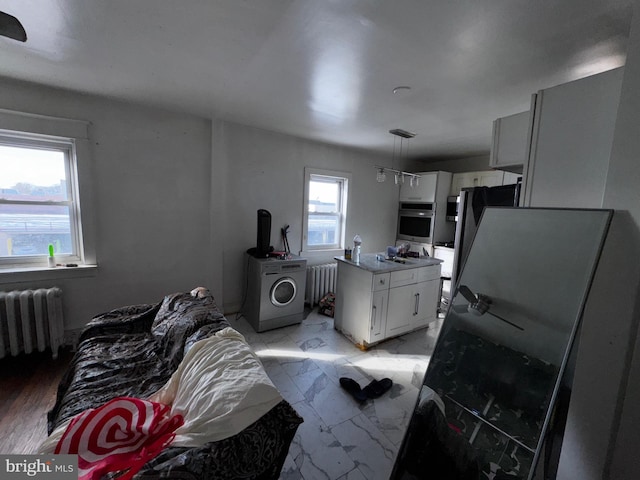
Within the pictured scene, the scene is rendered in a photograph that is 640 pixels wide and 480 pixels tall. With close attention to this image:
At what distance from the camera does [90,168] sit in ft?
8.22

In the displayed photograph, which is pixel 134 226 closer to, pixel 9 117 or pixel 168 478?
pixel 9 117

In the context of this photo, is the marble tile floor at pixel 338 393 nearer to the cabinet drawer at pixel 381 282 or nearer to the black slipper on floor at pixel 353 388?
the black slipper on floor at pixel 353 388

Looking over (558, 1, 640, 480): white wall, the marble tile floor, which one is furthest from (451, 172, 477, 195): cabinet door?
(558, 1, 640, 480): white wall

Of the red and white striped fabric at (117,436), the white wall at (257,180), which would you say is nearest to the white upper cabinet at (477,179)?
the white wall at (257,180)

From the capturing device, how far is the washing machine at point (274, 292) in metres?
3.00

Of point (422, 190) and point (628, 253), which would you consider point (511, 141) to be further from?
point (422, 190)

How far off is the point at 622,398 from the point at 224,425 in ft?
4.83

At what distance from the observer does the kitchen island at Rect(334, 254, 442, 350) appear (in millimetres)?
2734

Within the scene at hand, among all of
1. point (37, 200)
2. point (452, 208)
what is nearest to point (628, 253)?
point (452, 208)

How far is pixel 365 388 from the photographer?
83.0 inches

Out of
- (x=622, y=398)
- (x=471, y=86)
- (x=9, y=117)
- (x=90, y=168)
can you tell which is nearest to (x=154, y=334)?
(x=90, y=168)
